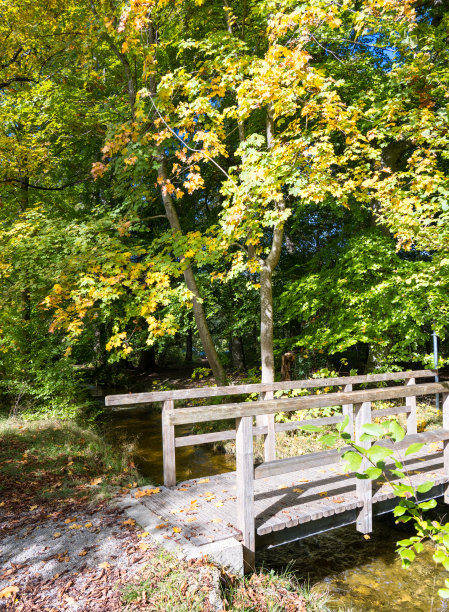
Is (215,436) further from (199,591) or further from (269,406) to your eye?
(199,591)

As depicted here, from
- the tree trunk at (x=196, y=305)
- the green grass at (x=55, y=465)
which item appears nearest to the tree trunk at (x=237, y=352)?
the tree trunk at (x=196, y=305)

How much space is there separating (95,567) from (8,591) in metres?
0.63

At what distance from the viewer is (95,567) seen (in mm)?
3359

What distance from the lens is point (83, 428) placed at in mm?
9609

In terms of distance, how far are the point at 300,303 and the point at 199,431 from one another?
4.10 metres

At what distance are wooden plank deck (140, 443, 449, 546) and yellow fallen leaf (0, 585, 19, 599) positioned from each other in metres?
1.24

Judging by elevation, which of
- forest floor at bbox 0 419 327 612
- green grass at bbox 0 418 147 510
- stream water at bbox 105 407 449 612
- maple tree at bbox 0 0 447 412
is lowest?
stream water at bbox 105 407 449 612

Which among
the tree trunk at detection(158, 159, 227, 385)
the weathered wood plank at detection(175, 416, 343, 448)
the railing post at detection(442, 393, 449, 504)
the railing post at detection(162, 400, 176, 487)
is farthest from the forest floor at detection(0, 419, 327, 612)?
the tree trunk at detection(158, 159, 227, 385)

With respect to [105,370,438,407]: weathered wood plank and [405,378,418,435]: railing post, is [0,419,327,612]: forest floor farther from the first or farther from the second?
[405,378,418,435]: railing post

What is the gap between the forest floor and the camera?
9.68ft

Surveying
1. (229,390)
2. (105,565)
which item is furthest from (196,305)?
(105,565)

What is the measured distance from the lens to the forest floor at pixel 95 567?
2.95 meters

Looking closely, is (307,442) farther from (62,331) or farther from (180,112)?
(62,331)

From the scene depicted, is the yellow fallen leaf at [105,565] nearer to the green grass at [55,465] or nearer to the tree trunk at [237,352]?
the green grass at [55,465]
